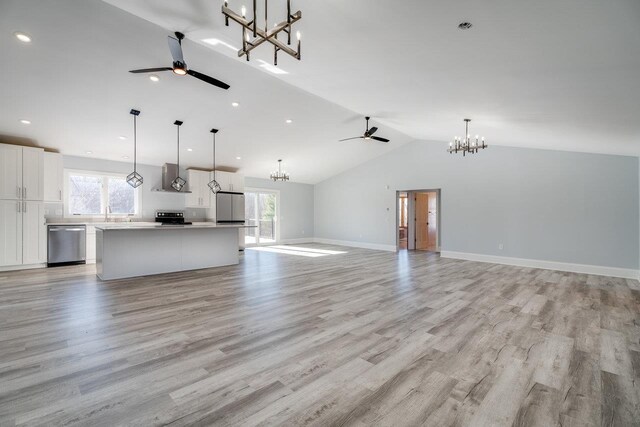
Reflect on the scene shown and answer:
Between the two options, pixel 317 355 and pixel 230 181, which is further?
pixel 230 181

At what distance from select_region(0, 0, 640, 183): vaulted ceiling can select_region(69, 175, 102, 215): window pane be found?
2.57 feet

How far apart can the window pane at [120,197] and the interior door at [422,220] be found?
880 centimetres

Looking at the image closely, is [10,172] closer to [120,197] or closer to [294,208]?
[120,197]

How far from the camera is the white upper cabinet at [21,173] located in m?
5.75

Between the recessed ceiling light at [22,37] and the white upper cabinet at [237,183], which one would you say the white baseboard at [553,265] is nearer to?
the white upper cabinet at [237,183]

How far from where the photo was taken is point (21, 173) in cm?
593

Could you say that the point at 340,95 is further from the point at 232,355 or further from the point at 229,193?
the point at 229,193

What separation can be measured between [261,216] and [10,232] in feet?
21.1

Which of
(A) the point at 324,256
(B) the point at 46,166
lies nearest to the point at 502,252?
(A) the point at 324,256

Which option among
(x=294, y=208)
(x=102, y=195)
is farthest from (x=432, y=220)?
(x=102, y=195)

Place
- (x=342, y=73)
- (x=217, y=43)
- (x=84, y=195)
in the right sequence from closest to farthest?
(x=217, y=43)
(x=342, y=73)
(x=84, y=195)

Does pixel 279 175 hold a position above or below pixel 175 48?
below

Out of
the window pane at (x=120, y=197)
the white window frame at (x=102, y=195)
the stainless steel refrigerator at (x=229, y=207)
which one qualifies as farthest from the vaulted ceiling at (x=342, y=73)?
the stainless steel refrigerator at (x=229, y=207)

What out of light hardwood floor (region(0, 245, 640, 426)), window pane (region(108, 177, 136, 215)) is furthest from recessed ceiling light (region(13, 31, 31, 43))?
window pane (region(108, 177, 136, 215))
